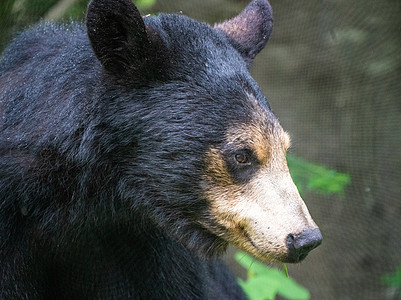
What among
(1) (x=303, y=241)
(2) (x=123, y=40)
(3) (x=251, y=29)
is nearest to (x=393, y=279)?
(3) (x=251, y=29)

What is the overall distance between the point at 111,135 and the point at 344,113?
3.77 metres

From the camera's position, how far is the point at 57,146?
9.16ft

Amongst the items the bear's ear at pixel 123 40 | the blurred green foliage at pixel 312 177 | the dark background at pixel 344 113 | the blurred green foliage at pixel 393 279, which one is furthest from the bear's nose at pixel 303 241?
the blurred green foliage at pixel 393 279

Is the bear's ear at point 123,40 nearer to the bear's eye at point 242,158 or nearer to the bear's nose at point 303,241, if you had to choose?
the bear's eye at point 242,158

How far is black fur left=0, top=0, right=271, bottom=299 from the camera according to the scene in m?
2.73

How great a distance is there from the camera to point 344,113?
6.07 m

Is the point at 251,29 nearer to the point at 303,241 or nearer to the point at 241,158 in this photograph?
the point at 241,158

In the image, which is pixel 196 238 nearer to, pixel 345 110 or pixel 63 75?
pixel 63 75

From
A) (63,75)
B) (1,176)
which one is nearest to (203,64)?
(63,75)

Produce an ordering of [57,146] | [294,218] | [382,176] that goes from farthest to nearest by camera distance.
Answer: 1. [382,176]
2. [57,146]
3. [294,218]

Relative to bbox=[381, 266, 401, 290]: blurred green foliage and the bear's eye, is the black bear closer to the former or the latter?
the bear's eye

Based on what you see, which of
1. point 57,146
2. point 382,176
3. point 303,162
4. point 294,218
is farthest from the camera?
point 382,176

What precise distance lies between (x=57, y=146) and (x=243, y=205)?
2.92 ft

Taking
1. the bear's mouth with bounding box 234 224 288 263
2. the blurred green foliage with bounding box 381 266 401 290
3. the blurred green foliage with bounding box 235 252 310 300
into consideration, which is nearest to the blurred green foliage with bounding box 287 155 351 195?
the blurred green foliage with bounding box 381 266 401 290
